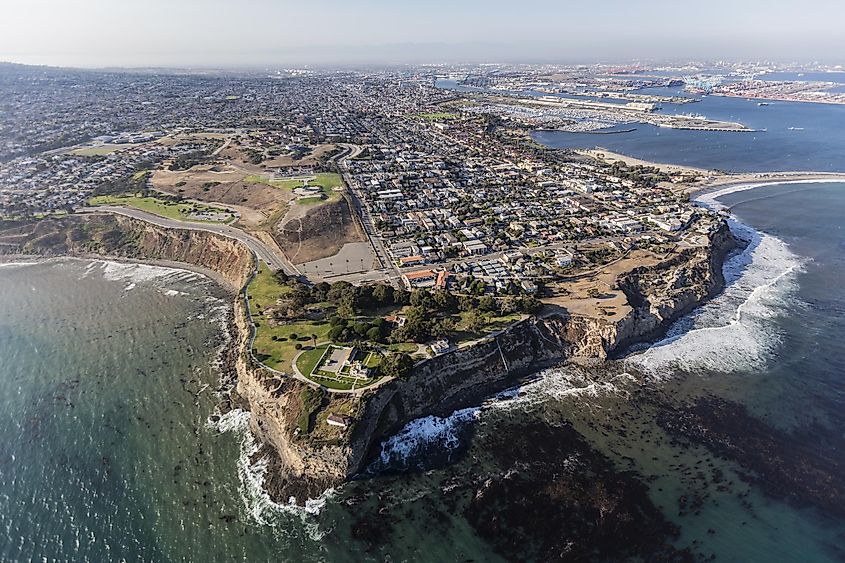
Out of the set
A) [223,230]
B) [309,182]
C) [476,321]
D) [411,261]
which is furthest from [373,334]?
[309,182]

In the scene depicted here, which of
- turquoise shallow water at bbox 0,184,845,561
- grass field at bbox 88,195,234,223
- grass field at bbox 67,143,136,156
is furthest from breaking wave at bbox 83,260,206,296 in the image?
grass field at bbox 67,143,136,156

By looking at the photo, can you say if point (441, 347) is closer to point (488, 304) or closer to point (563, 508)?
point (488, 304)

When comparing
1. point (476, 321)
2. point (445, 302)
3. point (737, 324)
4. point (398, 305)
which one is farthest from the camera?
point (737, 324)

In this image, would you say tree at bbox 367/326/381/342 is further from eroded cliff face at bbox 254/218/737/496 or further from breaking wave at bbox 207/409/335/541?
breaking wave at bbox 207/409/335/541

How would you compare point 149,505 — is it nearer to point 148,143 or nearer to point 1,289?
point 1,289

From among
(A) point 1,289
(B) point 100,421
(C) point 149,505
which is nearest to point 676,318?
(C) point 149,505

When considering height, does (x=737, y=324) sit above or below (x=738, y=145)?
below
